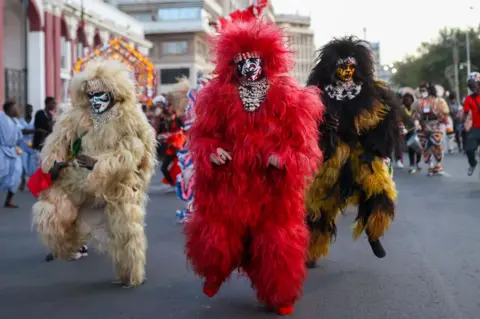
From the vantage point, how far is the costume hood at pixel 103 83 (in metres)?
6.64

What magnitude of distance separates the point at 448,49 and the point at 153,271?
74605 millimetres

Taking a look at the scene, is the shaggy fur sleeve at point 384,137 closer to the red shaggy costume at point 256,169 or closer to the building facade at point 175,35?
the red shaggy costume at point 256,169

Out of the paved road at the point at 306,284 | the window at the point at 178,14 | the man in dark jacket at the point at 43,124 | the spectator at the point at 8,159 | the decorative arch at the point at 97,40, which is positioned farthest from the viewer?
the window at the point at 178,14

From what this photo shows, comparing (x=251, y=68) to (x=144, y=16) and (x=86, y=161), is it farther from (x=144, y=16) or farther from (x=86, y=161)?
(x=144, y=16)

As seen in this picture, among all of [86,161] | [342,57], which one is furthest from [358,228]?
[86,161]

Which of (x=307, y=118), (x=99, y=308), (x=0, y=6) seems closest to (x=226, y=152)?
(x=307, y=118)

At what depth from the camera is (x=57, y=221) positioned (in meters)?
6.50

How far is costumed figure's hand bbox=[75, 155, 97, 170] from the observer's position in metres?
6.49

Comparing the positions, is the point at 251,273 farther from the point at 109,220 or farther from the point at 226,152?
the point at 109,220

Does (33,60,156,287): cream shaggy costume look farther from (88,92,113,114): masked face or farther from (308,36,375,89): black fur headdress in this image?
(308,36,375,89): black fur headdress

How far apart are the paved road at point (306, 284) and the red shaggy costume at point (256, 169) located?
1.26 ft

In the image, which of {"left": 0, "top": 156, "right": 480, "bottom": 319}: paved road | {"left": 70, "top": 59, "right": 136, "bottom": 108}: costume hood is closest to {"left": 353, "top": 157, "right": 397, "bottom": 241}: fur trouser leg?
{"left": 0, "top": 156, "right": 480, "bottom": 319}: paved road

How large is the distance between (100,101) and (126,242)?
1.24 meters

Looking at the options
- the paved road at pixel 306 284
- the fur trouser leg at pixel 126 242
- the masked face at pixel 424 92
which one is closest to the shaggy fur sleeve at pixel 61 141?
the fur trouser leg at pixel 126 242
